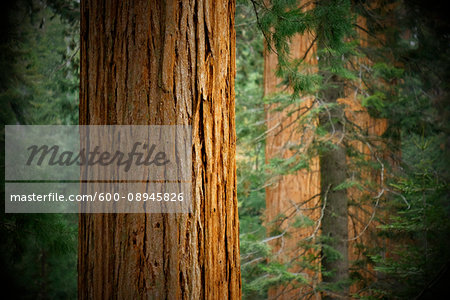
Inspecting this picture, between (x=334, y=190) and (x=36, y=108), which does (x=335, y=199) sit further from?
(x=36, y=108)

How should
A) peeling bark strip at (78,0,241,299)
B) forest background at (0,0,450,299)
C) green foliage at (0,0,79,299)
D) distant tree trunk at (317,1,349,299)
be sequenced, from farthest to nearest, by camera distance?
distant tree trunk at (317,1,349,299) < forest background at (0,0,450,299) < green foliage at (0,0,79,299) < peeling bark strip at (78,0,241,299)

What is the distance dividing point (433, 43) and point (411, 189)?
331 cm

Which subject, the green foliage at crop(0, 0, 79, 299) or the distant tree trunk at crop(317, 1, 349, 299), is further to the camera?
the distant tree trunk at crop(317, 1, 349, 299)

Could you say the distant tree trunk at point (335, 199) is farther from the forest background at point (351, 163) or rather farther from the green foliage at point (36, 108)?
the green foliage at point (36, 108)

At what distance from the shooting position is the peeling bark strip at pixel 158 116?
62.0 inches

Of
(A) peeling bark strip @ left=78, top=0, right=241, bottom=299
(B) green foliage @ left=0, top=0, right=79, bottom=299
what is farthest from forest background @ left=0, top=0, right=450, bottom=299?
(A) peeling bark strip @ left=78, top=0, right=241, bottom=299

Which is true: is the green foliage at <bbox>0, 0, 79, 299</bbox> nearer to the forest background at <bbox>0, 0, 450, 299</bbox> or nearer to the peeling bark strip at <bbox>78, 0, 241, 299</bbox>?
the forest background at <bbox>0, 0, 450, 299</bbox>

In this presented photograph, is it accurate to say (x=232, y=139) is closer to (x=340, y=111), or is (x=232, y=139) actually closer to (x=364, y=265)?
(x=340, y=111)

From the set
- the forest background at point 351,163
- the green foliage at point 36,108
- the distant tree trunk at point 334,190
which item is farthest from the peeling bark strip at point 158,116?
the distant tree trunk at point 334,190

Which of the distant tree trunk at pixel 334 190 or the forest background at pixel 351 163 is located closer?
the forest background at pixel 351 163

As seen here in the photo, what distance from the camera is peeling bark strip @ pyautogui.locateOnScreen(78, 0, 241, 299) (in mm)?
1574

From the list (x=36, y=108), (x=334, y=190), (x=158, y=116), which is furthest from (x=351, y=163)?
(x=36, y=108)

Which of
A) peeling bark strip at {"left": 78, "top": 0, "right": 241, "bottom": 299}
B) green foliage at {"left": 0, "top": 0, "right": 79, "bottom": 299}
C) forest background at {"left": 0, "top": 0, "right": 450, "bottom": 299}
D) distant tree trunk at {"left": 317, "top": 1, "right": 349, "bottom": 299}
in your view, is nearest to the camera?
peeling bark strip at {"left": 78, "top": 0, "right": 241, "bottom": 299}

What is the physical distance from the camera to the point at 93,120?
66.6 inches
